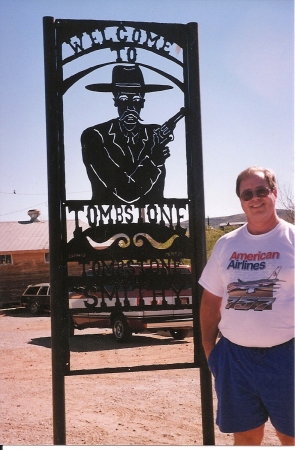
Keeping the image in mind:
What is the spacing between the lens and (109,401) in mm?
5324

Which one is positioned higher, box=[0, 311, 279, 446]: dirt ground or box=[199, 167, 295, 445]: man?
box=[199, 167, 295, 445]: man

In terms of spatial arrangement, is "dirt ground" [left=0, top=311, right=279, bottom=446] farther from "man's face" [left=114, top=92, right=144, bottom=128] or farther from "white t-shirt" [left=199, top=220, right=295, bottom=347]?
"man's face" [left=114, top=92, right=144, bottom=128]

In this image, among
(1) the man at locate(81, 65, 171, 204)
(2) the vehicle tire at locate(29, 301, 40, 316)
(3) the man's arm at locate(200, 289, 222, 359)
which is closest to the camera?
(3) the man's arm at locate(200, 289, 222, 359)

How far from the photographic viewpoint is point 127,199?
3.39 metres

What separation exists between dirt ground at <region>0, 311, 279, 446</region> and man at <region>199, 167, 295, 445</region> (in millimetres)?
1587

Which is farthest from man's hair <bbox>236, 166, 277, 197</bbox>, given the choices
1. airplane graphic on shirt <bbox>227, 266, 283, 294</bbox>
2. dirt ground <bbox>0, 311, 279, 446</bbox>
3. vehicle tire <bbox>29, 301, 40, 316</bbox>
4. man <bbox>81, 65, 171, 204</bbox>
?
vehicle tire <bbox>29, 301, 40, 316</bbox>

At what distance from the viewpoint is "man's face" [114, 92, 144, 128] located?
342 centimetres

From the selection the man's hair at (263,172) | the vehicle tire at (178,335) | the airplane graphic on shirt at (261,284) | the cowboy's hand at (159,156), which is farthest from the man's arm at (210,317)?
the vehicle tire at (178,335)

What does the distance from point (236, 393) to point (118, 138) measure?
1812 mm

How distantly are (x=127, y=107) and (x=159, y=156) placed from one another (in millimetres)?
398

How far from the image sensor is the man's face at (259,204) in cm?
251

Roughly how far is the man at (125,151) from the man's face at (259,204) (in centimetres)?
101

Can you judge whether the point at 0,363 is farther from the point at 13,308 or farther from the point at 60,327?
the point at 13,308

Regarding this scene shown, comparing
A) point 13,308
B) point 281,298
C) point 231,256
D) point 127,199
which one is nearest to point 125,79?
point 127,199
